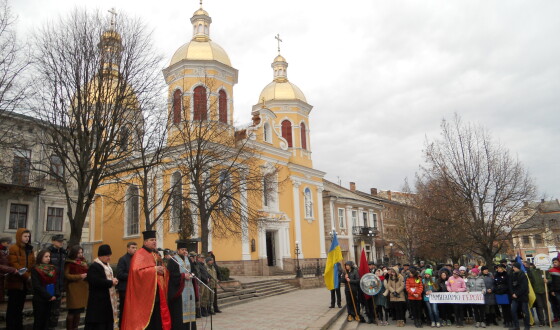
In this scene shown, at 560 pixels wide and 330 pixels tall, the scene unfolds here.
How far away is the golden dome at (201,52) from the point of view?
30.9 meters

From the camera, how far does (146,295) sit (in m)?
6.41

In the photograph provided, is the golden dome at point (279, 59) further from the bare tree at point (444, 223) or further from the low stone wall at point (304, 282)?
the low stone wall at point (304, 282)

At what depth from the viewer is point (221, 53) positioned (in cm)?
3216

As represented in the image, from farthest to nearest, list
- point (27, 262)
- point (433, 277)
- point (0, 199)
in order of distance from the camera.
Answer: point (0, 199) < point (433, 277) < point (27, 262)

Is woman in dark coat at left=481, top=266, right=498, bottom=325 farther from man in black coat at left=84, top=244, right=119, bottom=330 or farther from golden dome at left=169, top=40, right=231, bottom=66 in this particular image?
golden dome at left=169, top=40, right=231, bottom=66

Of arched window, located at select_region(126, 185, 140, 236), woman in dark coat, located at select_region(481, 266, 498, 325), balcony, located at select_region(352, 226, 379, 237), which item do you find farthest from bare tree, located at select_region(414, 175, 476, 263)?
arched window, located at select_region(126, 185, 140, 236)

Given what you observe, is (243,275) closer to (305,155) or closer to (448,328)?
(305,155)

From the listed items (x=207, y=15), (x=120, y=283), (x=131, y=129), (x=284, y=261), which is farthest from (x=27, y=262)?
(x=207, y=15)

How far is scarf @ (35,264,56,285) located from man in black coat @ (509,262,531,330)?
10.3 meters

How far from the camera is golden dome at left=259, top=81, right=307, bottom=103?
39.2 metres

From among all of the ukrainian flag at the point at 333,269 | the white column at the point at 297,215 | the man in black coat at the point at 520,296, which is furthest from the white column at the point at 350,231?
the man in black coat at the point at 520,296

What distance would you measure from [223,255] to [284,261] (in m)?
5.94

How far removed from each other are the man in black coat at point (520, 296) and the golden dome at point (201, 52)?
2494 cm

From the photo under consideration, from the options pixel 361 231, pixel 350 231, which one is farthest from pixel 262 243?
pixel 361 231
